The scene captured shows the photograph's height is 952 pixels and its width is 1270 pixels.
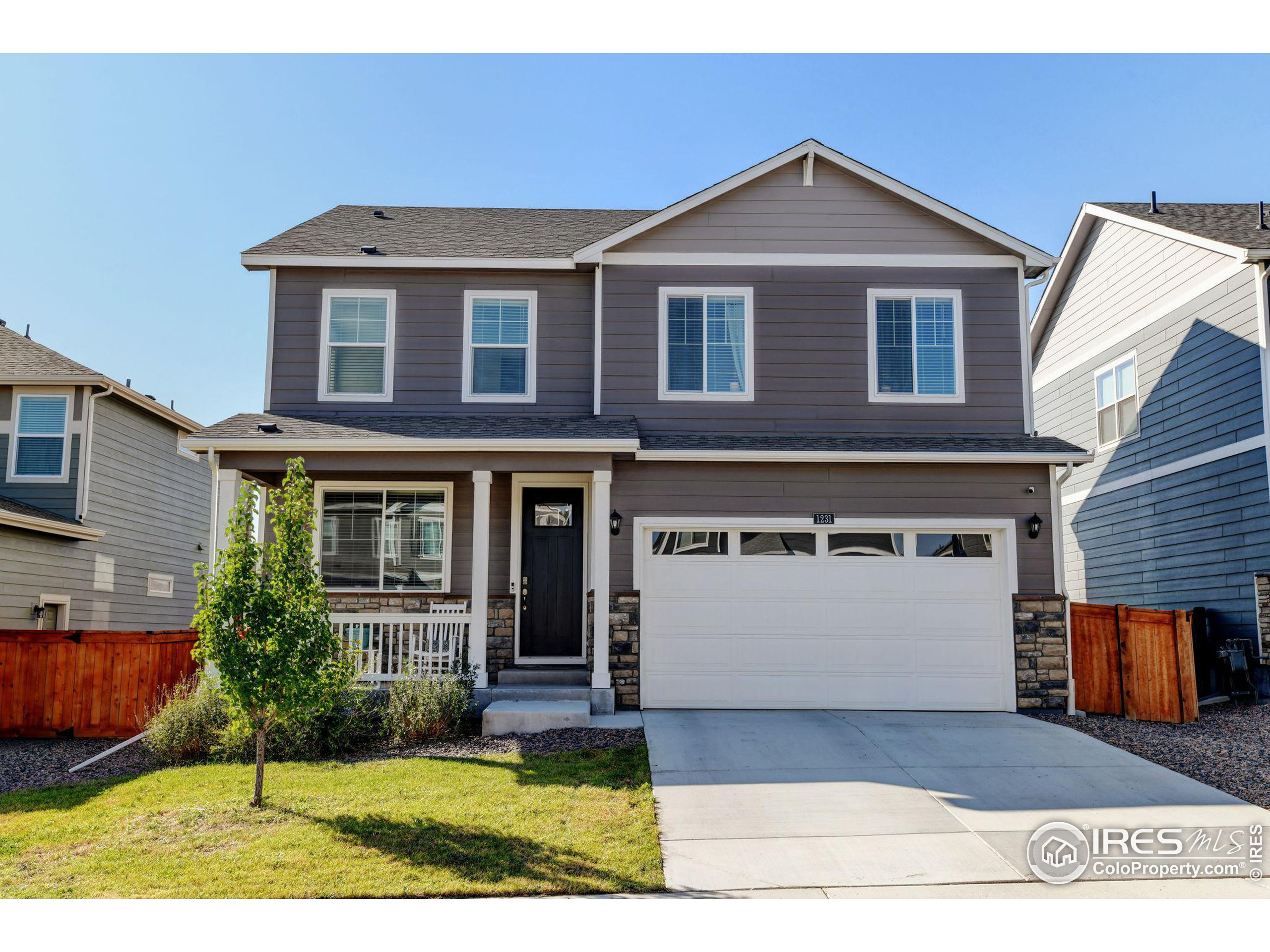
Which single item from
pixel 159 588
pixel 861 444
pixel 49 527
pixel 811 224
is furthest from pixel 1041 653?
pixel 159 588

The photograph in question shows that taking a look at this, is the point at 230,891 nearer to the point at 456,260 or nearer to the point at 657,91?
the point at 657,91

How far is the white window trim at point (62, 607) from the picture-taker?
45.1 ft

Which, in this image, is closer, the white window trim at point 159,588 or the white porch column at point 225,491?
the white porch column at point 225,491

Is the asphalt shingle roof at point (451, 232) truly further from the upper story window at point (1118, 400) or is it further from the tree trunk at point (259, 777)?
the upper story window at point (1118, 400)

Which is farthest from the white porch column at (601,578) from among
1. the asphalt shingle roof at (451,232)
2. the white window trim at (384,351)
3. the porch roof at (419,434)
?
the asphalt shingle roof at (451,232)

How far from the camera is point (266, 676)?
6.88m

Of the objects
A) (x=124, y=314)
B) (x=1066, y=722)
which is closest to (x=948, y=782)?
(x=1066, y=722)

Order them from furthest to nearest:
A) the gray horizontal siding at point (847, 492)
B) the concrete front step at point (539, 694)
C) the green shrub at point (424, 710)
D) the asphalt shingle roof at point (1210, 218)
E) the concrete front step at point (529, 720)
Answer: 1. the asphalt shingle roof at point (1210, 218)
2. the gray horizontal siding at point (847, 492)
3. the concrete front step at point (539, 694)
4. the concrete front step at point (529, 720)
5. the green shrub at point (424, 710)

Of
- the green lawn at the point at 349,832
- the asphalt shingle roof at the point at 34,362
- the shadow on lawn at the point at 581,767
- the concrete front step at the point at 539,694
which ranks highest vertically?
the asphalt shingle roof at the point at 34,362

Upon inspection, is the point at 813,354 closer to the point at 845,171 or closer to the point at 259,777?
the point at 845,171

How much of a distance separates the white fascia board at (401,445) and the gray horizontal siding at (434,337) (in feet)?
4.69

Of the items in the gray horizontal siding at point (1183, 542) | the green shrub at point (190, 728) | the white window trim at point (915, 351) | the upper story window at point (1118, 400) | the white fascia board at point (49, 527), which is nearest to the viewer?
the green shrub at point (190, 728)

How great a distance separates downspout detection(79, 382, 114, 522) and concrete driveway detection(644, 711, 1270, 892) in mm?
9985

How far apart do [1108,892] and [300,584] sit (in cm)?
568
